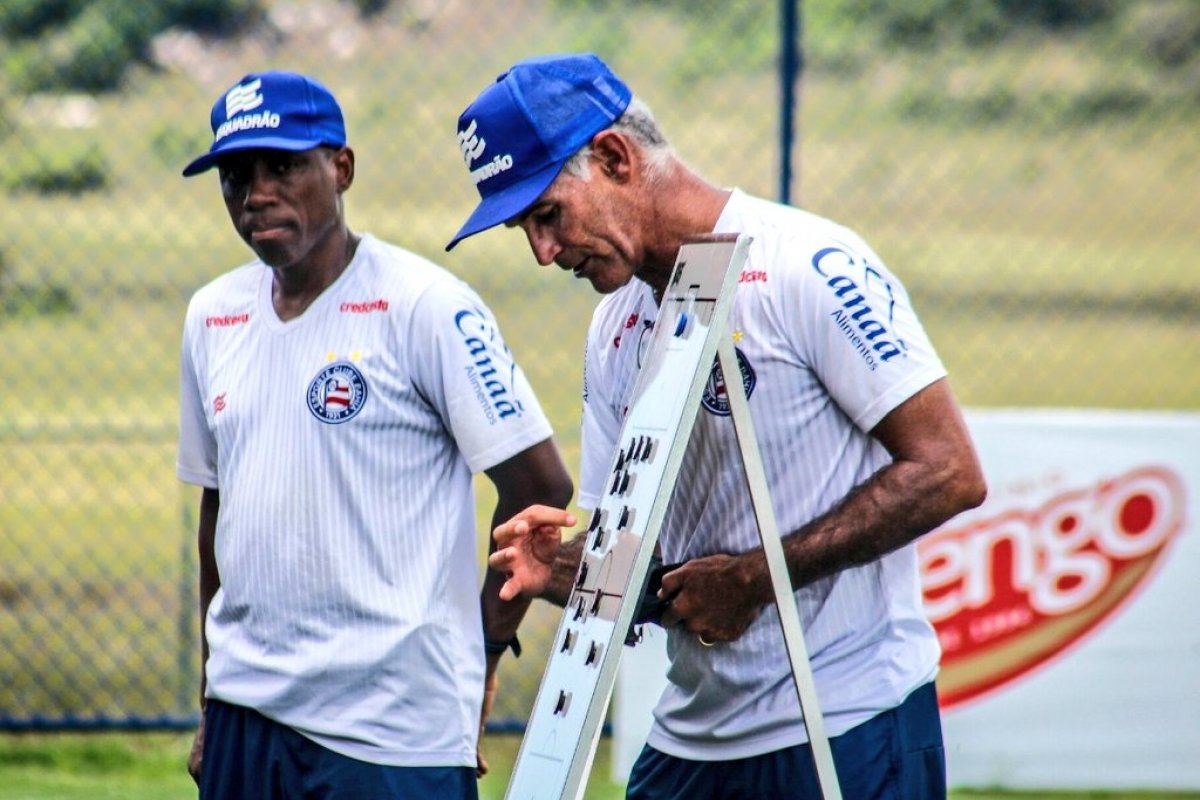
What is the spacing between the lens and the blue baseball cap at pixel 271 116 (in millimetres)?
3301

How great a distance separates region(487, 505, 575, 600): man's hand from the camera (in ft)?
8.56

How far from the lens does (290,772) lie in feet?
10.3

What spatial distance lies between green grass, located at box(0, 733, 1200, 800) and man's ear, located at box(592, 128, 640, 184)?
3.25m

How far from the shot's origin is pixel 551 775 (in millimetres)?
2406

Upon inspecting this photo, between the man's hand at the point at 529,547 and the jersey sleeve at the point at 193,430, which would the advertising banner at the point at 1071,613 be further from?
the man's hand at the point at 529,547

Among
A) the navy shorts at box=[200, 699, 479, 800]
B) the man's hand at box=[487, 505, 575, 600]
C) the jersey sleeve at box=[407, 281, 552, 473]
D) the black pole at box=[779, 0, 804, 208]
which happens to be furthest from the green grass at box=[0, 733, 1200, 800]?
the man's hand at box=[487, 505, 575, 600]

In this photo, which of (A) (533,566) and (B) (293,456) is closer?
(A) (533,566)

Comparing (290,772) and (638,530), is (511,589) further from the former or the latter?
(290,772)

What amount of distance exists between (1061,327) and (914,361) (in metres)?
12.8

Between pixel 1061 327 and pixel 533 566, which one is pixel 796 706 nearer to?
pixel 533 566

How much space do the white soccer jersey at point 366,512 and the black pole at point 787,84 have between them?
2.73 m

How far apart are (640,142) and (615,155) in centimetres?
5

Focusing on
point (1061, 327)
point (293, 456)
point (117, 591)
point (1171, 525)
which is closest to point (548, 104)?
point (293, 456)

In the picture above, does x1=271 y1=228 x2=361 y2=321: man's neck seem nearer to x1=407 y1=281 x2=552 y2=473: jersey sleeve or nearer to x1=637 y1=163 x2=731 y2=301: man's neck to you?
x1=407 y1=281 x2=552 y2=473: jersey sleeve
